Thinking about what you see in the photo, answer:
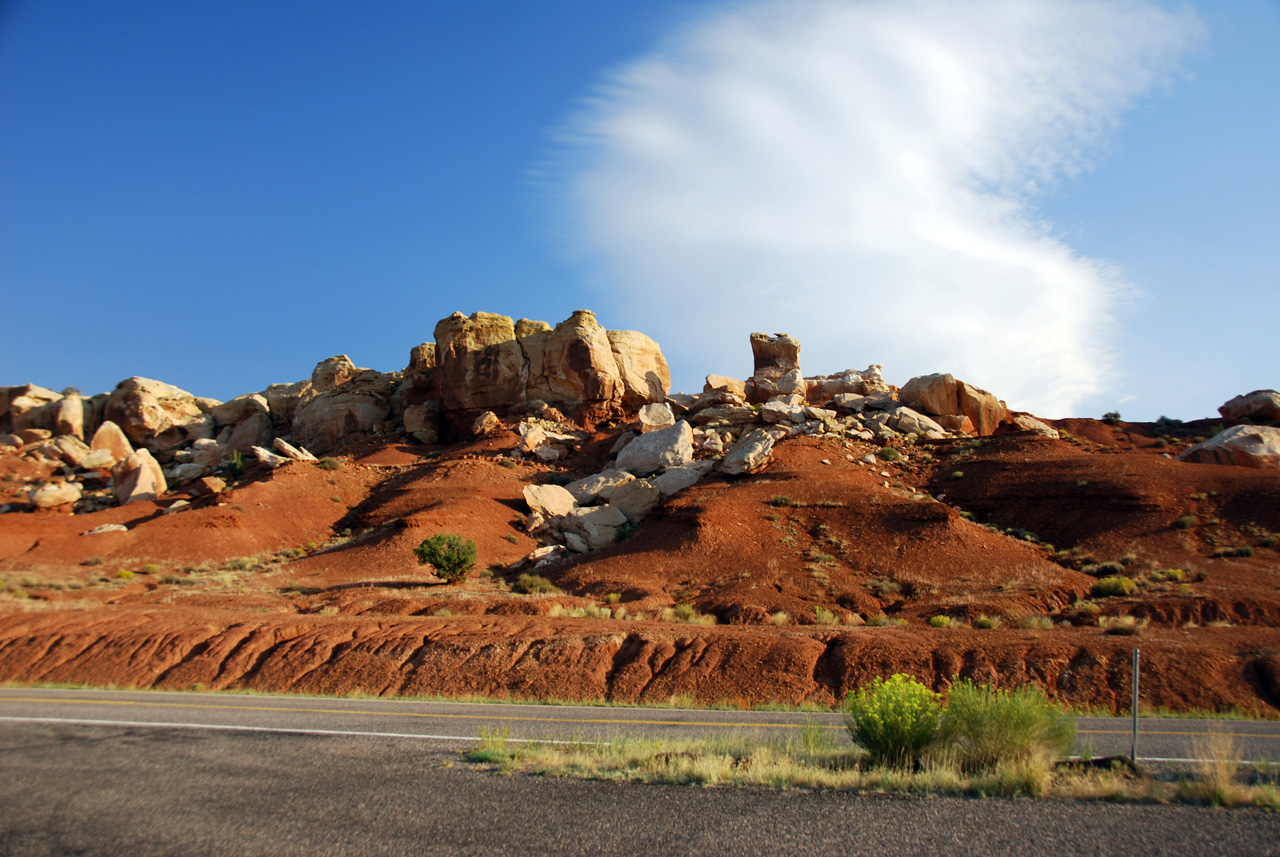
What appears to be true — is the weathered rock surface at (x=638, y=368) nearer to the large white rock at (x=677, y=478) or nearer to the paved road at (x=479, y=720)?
the large white rock at (x=677, y=478)

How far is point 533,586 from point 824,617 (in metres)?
11.3

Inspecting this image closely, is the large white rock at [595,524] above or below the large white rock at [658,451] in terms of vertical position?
below

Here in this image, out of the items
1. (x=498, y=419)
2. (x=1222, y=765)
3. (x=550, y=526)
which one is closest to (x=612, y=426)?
(x=498, y=419)

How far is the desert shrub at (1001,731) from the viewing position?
7688mm

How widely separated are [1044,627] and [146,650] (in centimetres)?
2292

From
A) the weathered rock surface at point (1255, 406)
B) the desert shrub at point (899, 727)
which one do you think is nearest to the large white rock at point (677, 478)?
the desert shrub at point (899, 727)

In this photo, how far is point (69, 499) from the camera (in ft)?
155

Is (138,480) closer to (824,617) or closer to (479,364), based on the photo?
(479,364)

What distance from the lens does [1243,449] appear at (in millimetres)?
37125

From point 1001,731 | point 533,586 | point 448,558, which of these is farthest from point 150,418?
point 1001,731

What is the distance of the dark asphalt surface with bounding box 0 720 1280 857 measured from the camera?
571 cm

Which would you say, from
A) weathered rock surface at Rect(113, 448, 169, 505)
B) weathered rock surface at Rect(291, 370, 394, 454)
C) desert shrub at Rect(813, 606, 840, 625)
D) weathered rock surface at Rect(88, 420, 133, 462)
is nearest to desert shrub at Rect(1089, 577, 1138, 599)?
desert shrub at Rect(813, 606, 840, 625)

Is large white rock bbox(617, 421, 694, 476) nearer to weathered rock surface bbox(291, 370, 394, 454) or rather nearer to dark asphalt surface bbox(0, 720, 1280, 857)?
weathered rock surface bbox(291, 370, 394, 454)

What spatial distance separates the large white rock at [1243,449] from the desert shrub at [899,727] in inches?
1537
